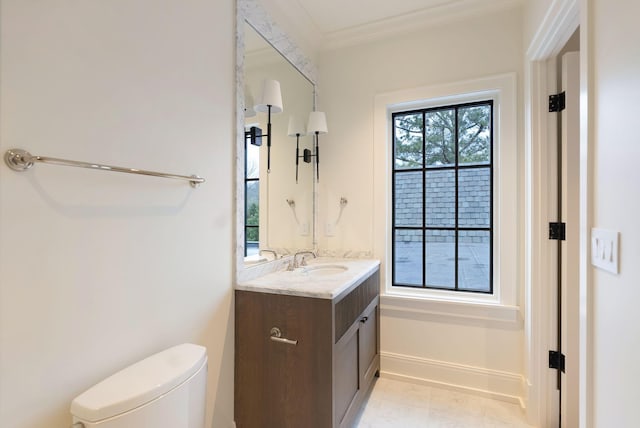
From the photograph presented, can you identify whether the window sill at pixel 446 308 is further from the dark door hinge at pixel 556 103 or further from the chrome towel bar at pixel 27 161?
the chrome towel bar at pixel 27 161

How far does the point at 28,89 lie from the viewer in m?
0.85

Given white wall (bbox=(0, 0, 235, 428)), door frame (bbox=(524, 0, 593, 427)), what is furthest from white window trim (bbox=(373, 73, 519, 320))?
white wall (bbox=(0, 0, 235, 428))

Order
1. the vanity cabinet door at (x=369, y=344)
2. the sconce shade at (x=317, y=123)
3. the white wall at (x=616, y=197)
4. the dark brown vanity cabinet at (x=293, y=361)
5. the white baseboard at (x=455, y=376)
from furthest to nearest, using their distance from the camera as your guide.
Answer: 1. the sconce shade at (x=317, y=123)
2. the white baseboard at (x=455, y=376)
3. the vanity cabinet door at (x=369, y=344)
4. the dark brown vanity cabinet at (x=293, y=361)
5. the white wall at (x=616, y=197)

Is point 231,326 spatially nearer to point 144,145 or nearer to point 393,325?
→ point 144,145

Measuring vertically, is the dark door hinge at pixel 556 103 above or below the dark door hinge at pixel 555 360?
above

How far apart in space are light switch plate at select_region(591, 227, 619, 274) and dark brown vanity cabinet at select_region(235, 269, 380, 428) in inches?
38.5

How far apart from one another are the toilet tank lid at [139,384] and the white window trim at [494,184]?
1.60 m

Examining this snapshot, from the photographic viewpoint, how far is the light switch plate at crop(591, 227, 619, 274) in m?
0.87

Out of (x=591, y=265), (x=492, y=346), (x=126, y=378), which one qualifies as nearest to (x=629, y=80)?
→ (x=591, y=265)

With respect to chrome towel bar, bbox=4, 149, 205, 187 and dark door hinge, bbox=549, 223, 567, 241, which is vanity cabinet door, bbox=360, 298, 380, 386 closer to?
dark door hinge, bbox=549, 223, 567, 241

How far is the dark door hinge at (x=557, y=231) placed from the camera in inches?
68.5

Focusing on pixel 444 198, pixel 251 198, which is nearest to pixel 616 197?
pixel 444 198

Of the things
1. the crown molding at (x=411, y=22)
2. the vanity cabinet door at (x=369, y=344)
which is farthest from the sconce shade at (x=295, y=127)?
the vanity cabinet door at (x=369, y=344)

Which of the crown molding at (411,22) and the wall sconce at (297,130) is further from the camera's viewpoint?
the wall sconce at (297,130)
